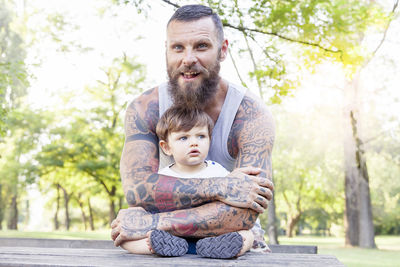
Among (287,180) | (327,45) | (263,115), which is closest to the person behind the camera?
(263,115)

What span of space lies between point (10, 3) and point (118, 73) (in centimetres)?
1178

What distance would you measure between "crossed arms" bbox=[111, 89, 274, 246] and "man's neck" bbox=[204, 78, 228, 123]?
1.08 feet

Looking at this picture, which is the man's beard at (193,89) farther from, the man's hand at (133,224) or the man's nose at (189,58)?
the man's hand at (133,224)

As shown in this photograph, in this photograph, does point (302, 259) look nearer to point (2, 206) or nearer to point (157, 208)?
point (157, 208)

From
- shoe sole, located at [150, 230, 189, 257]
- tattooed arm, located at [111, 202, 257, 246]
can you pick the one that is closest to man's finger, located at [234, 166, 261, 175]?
tattooed arm, located at [111, 202, 257, 246]

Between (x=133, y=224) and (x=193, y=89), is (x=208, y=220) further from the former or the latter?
(x=193, y=89)

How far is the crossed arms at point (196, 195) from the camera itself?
2754mm

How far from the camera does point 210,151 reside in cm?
337

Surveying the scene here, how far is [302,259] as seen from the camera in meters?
2.47

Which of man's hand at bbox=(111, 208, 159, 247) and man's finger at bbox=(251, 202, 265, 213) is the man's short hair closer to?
man's finger at bbox=(251, 202, 265, 213)

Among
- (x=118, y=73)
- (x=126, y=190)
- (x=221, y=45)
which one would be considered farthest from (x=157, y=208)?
(x=118, y=73)

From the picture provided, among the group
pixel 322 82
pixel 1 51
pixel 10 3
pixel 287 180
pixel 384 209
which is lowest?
pixel 384 209

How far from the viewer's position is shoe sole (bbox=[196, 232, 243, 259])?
2.44 m

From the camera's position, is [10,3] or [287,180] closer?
[10,3]
